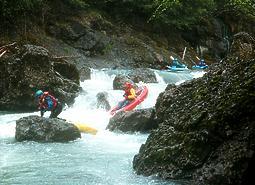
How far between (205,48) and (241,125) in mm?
23254

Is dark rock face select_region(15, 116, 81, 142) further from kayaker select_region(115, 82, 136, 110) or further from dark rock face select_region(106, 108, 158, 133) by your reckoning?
kayaker select_region(115, 82, 136, 110)

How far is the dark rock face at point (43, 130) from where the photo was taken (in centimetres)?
984

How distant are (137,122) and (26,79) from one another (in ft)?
17.2

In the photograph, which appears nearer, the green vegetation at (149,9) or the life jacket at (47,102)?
the life jacket at (47,102)

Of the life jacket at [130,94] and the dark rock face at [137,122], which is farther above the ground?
the life jacket at [130,94]

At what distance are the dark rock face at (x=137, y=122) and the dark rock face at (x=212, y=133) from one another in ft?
12.5

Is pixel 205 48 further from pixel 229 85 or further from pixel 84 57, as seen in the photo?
pixel 229 85

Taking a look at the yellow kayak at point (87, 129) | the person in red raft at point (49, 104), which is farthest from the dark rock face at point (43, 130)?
the person in red raft at point (49, 104)

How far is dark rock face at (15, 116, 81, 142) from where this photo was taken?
9844 mm

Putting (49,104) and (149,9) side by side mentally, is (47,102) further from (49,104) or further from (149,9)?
(149,9)

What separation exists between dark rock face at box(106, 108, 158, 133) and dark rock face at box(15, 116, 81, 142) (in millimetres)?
1554

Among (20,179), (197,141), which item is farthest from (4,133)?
(197,141)

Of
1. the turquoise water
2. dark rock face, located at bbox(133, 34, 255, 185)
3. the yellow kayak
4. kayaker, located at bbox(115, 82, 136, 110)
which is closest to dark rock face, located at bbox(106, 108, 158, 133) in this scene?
the turquoise water

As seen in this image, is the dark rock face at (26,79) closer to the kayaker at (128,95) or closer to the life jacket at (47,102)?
the kayaker at (128,95)
